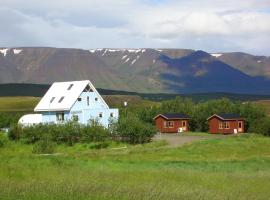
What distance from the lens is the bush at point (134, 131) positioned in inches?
2127

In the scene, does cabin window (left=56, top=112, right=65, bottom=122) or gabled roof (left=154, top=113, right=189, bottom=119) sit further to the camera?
gabled roof (left=154, top=113, right=189, bottom=119)

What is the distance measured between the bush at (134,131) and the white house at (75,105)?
1052cm

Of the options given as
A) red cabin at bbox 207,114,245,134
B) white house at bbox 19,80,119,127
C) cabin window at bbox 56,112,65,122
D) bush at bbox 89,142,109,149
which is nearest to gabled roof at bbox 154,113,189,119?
red cabin at bbox 207,114,245,134

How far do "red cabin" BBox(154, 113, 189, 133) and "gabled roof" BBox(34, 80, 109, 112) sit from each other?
38.8 ft

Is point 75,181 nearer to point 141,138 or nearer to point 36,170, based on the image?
point 36,170

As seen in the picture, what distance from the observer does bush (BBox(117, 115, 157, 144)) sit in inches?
2127

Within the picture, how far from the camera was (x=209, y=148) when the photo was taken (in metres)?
45.8

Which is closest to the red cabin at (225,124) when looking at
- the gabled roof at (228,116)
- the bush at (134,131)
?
the gabled roof at (228,116)

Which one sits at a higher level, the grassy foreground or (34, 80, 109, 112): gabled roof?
(34, 80, 109, 112): gabled roof

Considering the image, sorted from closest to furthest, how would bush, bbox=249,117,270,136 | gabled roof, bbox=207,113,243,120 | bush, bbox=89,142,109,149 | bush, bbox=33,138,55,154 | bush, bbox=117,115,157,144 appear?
bush, bbox=33,138,55,154 → bush, bbox=89,142,109,149 → bush, bbox=117,115,157,144 → bush, bbox=249,117,270,136 → gabled roof, bbox=207,113,243,120

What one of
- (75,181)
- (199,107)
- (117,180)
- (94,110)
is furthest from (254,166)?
(199,107)

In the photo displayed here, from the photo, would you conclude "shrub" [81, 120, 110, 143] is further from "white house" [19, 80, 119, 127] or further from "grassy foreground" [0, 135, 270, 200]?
"grassy foreground" [0, 135, 270, 200]

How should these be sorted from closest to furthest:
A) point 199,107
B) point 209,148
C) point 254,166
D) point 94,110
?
1. point 254,166
2. point 209,148
3. point 94,110
4. point 199,107

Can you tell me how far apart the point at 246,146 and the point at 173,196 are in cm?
3339
